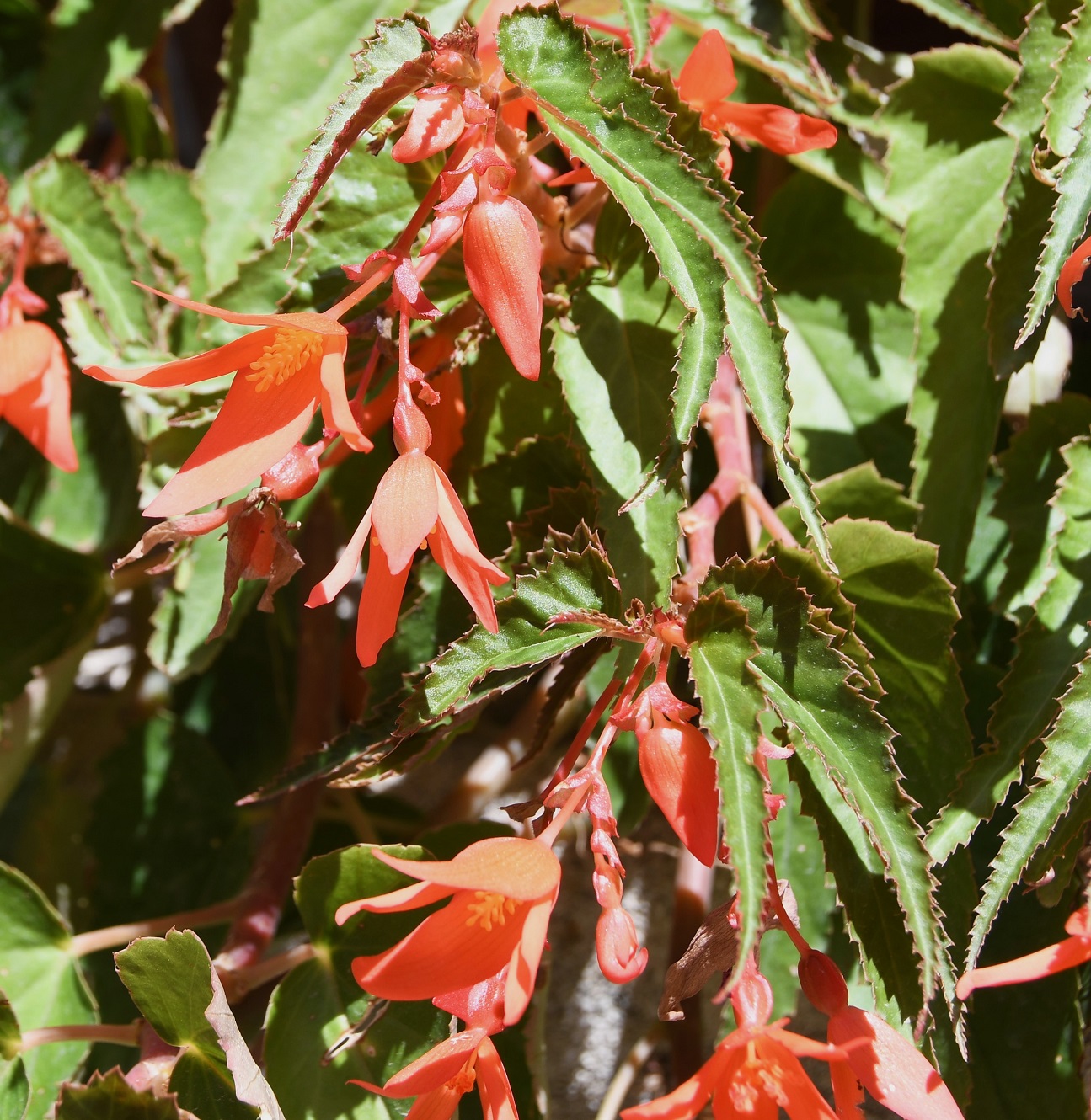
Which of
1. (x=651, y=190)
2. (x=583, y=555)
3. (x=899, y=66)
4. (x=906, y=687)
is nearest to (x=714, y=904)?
(x=906, y=687)

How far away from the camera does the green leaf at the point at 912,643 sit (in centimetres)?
47

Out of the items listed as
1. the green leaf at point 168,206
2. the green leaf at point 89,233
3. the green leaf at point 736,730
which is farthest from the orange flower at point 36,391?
the green leaf at point 736,730

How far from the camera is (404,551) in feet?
1.08

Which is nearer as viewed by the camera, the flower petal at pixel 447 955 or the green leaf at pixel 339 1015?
the flower petal at pixel 447 955

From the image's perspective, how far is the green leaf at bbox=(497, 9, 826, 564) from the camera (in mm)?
363

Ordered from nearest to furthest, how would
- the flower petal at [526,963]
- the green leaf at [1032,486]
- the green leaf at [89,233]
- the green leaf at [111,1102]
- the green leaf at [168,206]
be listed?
1. the flower petal at [526,963]
2. the green leaf at [111,1102]
3. the green leaf at [1032,486]
4. the green leaf at [89,233]
5. the green leaf at [168,206]

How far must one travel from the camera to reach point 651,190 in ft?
1.22

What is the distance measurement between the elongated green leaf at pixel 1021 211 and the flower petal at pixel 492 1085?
13.7 inches

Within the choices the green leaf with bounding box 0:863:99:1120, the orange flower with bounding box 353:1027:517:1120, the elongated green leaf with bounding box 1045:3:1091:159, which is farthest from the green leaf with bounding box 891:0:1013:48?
the green leaf with bounding box 0:863:99:1120

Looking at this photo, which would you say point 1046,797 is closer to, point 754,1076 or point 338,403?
point 754,1076

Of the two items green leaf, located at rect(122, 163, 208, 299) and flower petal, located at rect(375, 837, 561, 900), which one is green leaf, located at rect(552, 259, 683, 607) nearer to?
flower petal, located at rect(375, 837, 561, 900)

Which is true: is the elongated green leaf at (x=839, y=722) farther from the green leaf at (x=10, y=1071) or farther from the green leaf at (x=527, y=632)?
the green leaf at (x=10, y=1071)

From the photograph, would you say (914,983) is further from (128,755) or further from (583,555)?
(128,755)

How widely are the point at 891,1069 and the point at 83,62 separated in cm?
82
